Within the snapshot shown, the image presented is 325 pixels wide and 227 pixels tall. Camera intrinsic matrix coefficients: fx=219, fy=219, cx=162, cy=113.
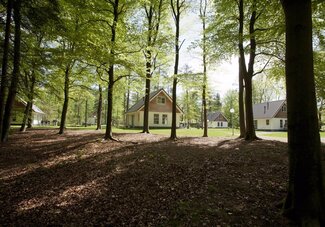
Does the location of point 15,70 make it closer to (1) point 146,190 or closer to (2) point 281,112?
(1) point 146,190

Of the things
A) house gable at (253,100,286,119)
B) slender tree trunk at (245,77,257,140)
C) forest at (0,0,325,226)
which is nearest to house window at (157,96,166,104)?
forest at (0,0,325,226)

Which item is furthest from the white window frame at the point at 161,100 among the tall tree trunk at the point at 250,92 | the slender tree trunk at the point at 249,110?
the slender tree trunk at the point at 249,110

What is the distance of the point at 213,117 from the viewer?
6222 centimetres

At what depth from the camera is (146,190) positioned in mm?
5363

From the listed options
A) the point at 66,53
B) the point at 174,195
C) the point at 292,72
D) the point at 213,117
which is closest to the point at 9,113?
the point at 66,53

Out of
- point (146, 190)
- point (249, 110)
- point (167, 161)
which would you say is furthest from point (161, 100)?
point (146, 190)

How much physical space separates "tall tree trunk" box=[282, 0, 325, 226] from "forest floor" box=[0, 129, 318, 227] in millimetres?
524

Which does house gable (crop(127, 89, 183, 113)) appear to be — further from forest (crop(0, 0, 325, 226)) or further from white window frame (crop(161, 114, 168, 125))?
forest (crop(0, 0, 325, 226))

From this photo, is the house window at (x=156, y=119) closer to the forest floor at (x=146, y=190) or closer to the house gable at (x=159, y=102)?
the house gable at (x=159, y=102)

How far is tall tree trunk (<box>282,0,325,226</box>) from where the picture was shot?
3.62 m

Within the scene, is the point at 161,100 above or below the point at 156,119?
above

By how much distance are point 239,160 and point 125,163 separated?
400cm

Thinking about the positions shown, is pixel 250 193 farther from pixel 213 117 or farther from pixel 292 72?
pixel 213 117

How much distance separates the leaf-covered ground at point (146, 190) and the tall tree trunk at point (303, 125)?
0.50 m
